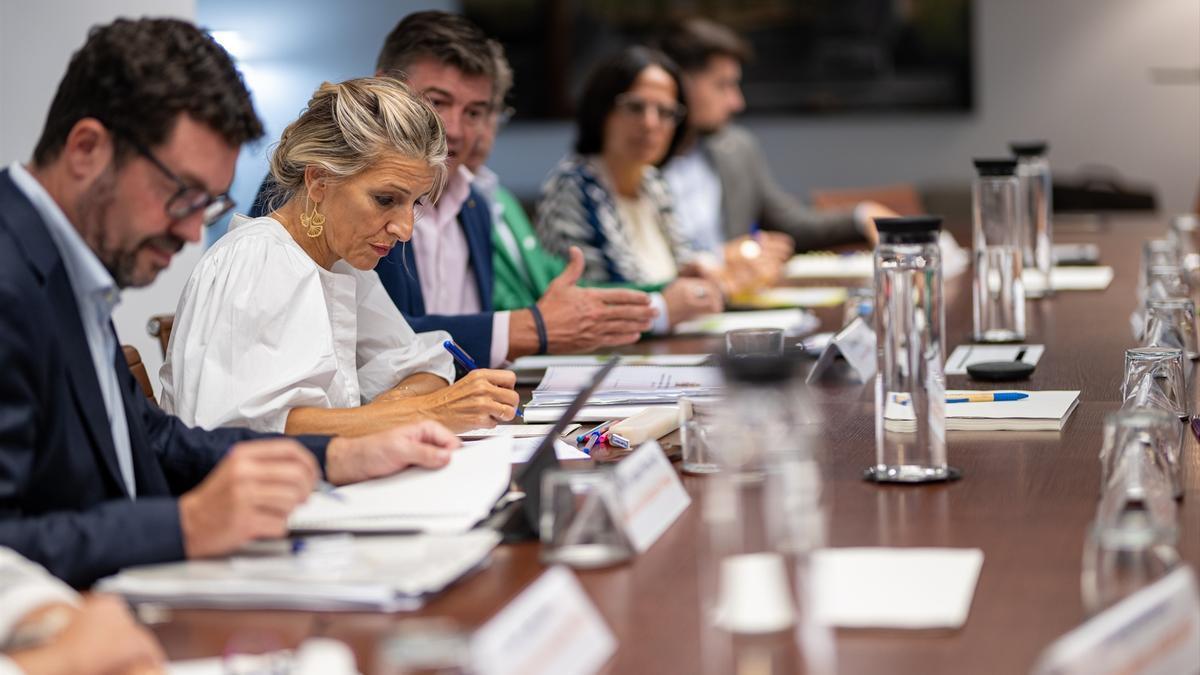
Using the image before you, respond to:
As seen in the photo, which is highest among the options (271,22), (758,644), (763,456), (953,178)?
(271,22)

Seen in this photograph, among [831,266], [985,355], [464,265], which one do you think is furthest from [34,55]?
[831,266]

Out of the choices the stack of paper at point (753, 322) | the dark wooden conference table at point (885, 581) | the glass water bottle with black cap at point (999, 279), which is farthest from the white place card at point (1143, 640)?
the stack of paper at point (753, 322)

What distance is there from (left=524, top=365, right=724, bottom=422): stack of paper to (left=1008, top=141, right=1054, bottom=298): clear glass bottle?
1403 millimetres

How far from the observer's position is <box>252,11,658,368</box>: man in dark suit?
2760 mm

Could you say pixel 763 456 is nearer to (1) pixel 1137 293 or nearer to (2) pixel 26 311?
(2) pixel 26 311

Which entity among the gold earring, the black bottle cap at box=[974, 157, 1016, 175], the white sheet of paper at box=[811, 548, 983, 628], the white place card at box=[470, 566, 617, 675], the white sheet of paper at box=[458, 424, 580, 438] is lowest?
the white sheet of paper at box=[458, 424, 580, 438]

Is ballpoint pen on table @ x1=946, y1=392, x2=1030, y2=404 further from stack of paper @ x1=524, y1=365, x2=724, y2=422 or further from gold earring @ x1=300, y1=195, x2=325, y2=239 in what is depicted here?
gold earring @ x1=300, y1=195, x2=325, y2=239

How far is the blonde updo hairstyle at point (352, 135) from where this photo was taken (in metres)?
2.16

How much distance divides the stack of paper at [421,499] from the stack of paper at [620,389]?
42cm

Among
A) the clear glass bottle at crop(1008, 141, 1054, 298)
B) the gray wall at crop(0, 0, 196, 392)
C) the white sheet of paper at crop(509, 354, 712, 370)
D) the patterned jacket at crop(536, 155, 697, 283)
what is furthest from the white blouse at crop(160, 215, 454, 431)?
the clear glass bottle at crop(1008, 141, 1054, 298)

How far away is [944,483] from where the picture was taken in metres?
1.75

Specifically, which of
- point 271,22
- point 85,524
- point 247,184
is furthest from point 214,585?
point 271,22

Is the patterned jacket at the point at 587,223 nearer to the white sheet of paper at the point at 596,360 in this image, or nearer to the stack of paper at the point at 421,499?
the white sheet of paper at the point at 596,360

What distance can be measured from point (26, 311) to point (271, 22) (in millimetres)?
3257
